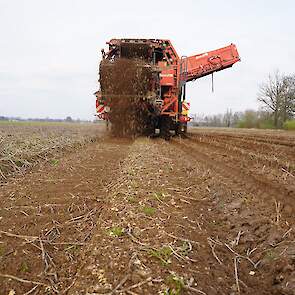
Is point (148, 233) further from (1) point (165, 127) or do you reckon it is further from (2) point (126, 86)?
(1) point (165, 127)

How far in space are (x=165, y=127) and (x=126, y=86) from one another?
10.7 feet

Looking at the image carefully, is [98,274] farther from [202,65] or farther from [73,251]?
[202,65]

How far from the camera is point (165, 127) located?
1524cm

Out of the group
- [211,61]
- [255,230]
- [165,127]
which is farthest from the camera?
[165,127]

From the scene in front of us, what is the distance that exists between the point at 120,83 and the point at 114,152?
3.42 metres

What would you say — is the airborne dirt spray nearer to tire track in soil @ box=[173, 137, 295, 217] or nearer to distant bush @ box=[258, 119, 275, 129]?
tire track in soil @ box=[173, 137, 295, 217]

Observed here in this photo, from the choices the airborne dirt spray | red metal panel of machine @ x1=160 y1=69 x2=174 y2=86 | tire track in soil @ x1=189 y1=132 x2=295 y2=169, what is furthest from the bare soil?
red metal panel of machine @ x1=160 y1=69 x2=174 y2=86

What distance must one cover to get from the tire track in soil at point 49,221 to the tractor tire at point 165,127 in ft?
26.0

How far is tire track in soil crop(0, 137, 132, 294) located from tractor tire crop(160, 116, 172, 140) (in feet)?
26.0

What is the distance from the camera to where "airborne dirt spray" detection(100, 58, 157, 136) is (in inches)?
496

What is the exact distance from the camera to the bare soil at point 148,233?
2.84 meters

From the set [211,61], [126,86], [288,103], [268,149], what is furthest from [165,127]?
[288,103]

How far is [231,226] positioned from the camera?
4.27m

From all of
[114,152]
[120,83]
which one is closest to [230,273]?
[114,152]
